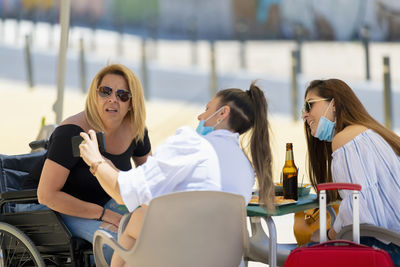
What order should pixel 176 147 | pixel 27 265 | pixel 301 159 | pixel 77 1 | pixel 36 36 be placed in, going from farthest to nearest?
pixel 77 1
pixel 36 36
pixel 301 159
pixel 27 265
pixel 176 147

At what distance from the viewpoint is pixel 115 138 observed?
3.45 meters

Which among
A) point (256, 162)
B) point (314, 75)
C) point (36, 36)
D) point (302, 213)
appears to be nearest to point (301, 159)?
point (302, 213)

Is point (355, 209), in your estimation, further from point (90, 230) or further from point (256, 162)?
point (90, 230)

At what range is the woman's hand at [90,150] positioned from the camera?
261 cm

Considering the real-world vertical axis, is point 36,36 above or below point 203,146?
above

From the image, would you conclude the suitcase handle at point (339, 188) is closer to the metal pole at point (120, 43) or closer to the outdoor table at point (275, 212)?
the outdoor table at point (275, 212)

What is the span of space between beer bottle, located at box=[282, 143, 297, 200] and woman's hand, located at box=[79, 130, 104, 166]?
0.88 meters

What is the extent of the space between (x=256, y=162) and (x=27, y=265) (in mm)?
1179

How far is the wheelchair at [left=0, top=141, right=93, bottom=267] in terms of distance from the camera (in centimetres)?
318

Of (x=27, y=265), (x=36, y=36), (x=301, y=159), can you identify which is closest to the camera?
(x=27, y=265)

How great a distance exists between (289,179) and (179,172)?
2.68 ft

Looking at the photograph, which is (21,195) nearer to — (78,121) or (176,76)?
(78,121)

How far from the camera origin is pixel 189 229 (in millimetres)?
2488

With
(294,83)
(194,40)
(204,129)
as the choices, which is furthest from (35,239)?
(194,40)
